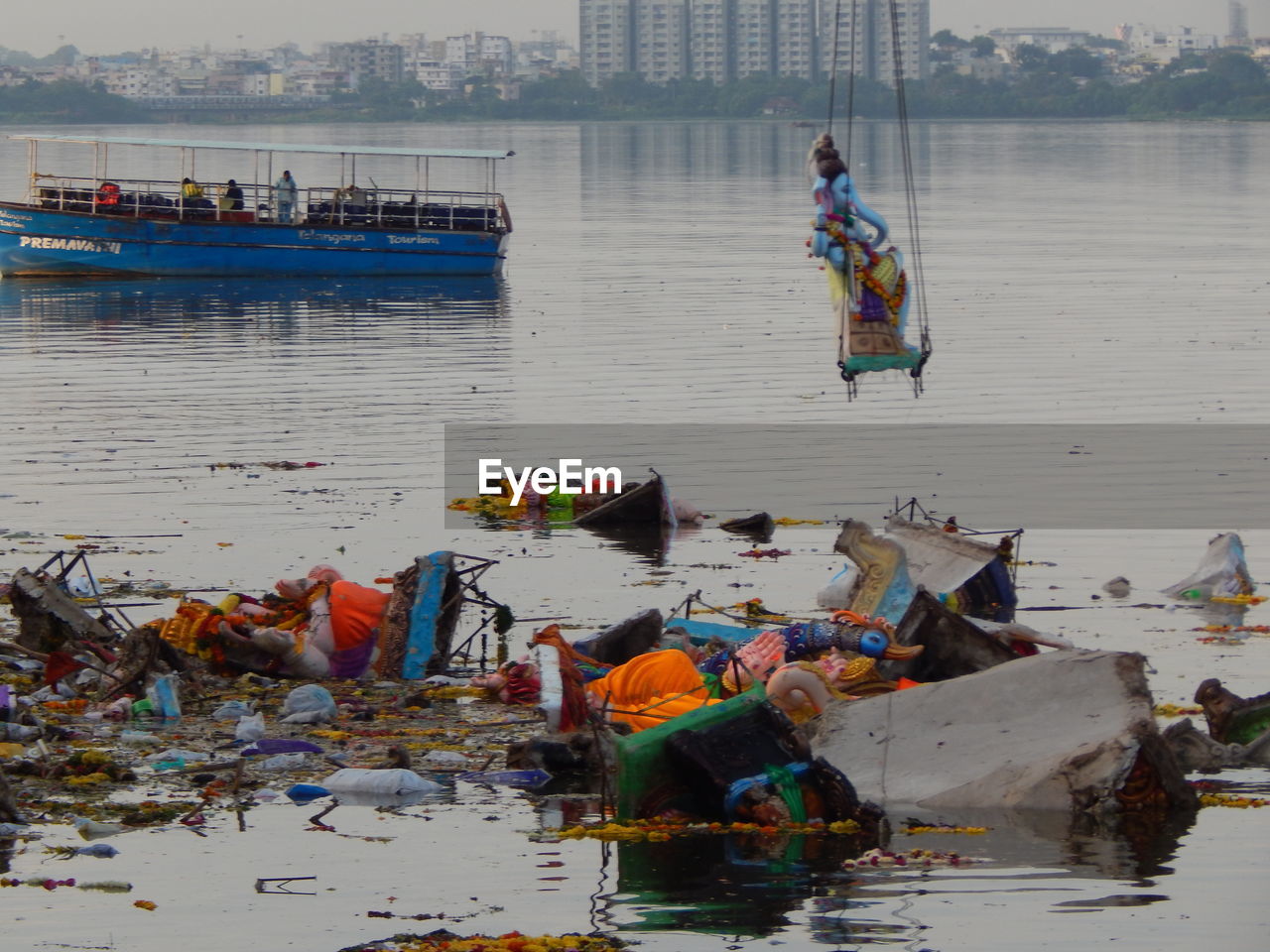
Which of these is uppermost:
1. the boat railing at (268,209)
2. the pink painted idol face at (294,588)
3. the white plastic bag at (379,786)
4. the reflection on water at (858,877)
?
the boat railing at (268,209)

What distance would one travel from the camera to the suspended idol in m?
15.7

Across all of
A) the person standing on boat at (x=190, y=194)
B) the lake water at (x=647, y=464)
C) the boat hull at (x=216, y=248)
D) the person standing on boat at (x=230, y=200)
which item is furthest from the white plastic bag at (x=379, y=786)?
the person standing on boat at (x=230, y=200)

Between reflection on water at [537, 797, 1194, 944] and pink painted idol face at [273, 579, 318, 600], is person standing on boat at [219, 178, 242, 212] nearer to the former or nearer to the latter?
pink painted idol face at [273, 579, 318, 600]

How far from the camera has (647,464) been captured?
78.5 ft

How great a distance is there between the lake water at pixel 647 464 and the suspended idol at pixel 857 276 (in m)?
2.19

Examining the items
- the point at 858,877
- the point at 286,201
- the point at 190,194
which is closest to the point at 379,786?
the point at 858,877

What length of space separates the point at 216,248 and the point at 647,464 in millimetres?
25094

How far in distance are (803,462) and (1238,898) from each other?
14.0 m

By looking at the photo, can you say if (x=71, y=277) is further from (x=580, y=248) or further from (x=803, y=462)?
(x=803, y=462)

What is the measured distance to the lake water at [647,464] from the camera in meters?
10.0

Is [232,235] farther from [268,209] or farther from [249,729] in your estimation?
[249,729]

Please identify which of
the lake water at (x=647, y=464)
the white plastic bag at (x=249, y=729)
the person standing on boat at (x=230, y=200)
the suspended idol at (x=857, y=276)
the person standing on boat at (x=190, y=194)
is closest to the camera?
the lake water at (x=647, y=464)

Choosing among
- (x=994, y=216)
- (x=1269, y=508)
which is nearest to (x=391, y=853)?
(x=1269, y=508)

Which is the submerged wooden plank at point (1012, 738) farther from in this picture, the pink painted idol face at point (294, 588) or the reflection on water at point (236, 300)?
the reflection on water at point (236, 300)
